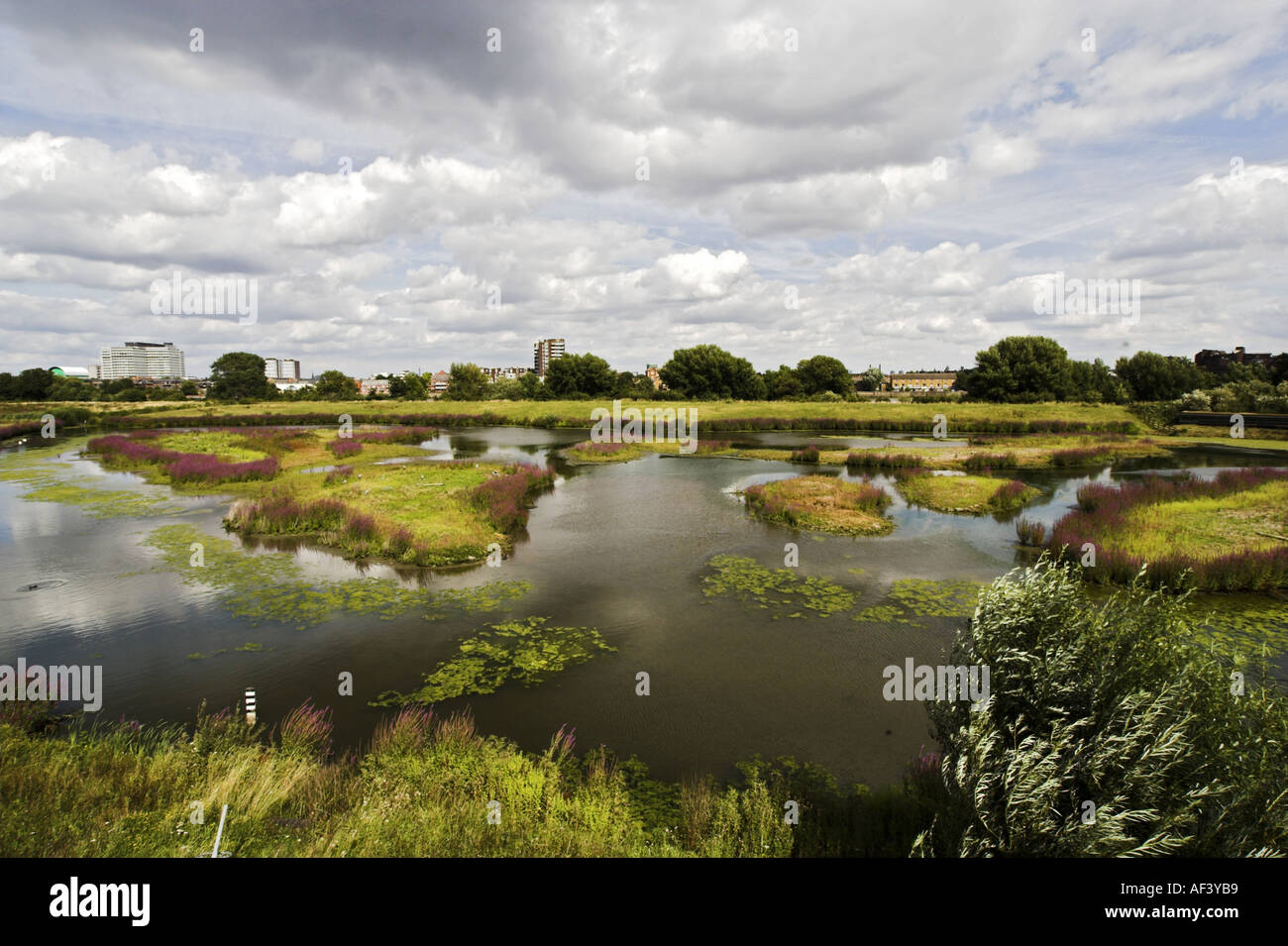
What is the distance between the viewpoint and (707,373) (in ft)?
380

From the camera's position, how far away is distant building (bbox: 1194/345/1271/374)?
136875 millimetres

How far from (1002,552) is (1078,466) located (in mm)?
28028

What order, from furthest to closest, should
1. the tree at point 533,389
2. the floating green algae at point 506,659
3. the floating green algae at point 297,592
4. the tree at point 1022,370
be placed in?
the tree at point 533,389
the tree at point 1022,370
the floating green algae at point 297,592
the floating green algae at point 506,659

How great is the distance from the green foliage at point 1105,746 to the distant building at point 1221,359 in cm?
17631

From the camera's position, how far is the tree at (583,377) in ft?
380

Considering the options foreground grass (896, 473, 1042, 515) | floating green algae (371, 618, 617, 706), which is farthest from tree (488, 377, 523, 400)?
floating green algae (371, 618, 617, 706)

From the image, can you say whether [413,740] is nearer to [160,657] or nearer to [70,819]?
[70,819]

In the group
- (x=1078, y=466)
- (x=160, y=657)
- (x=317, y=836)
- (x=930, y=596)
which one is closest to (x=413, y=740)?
(x=317, y=836)

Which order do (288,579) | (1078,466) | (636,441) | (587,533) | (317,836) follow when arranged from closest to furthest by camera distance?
(317,836) → (288,579) → (587,533) → (1078,466) → (636,441)

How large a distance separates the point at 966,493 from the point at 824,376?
312ft

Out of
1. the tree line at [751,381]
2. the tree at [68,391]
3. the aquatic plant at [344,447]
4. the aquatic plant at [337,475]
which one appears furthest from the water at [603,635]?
the tree at [68,391]

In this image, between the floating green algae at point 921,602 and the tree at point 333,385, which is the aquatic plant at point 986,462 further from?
the tree at point 333,385

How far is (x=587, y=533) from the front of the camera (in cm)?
2408

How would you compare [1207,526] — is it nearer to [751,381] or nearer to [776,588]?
[776,588]
